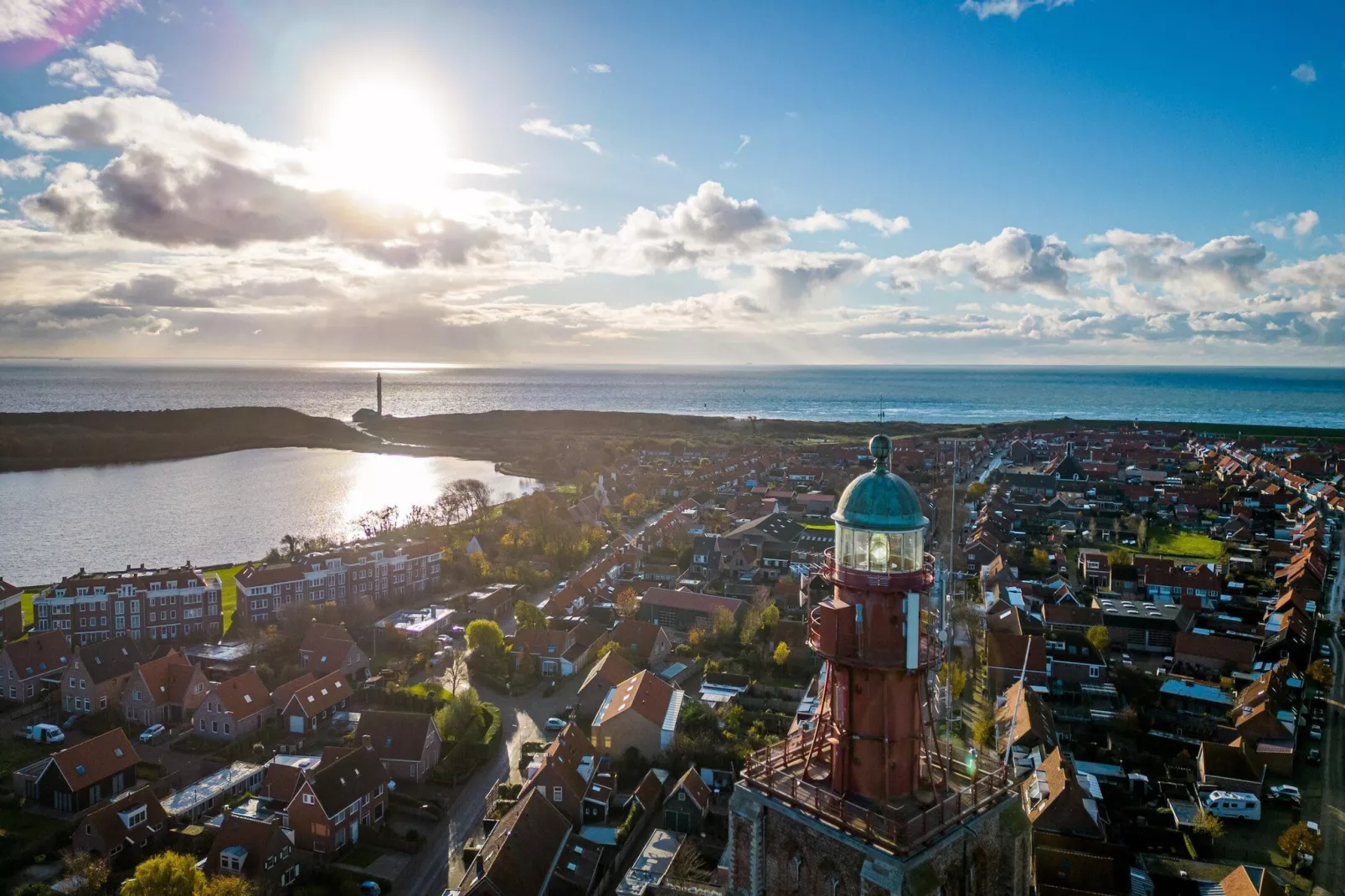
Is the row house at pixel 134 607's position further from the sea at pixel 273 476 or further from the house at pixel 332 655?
the sea at pixel 273 476

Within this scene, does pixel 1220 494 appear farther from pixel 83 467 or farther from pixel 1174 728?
pixel 83 467

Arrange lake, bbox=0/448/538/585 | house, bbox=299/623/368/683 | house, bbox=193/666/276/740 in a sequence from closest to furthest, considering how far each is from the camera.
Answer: house, bbox=193/666/276/740, house, bbox=299/623/368/683, lake, bbox=0/448/538/585

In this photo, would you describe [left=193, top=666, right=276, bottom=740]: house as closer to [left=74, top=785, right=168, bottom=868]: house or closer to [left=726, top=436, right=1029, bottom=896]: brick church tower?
[left=74, top=785, right=168, bottom=868]: house

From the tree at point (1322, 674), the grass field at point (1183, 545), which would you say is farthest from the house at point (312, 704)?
the grass field at point (1183, 545)

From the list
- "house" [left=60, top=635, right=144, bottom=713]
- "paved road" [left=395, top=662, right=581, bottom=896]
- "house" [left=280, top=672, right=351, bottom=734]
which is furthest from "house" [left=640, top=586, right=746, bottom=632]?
"house" [left=60, top=635, right=144, bottom=713]

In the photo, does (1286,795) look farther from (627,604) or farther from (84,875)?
(84,875)
